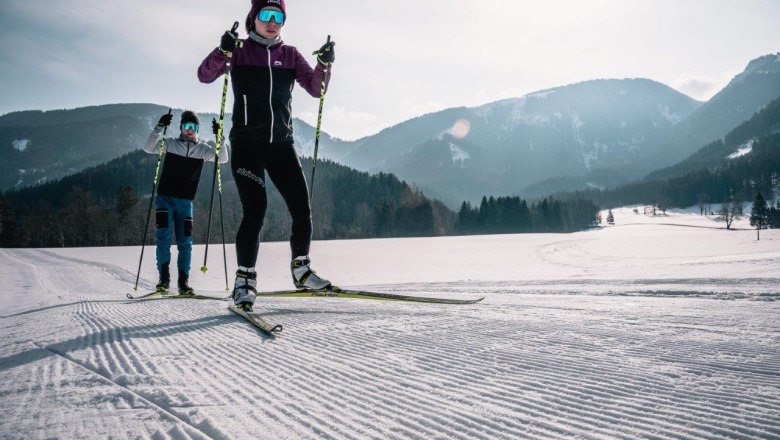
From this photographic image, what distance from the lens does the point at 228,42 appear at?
376cm

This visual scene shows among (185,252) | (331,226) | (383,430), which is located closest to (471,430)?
(383,430)

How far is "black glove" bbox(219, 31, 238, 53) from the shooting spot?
147 inches

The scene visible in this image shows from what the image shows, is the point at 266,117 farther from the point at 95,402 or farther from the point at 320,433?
the point at 320,433

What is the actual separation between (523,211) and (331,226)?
54.2 m

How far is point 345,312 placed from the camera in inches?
133

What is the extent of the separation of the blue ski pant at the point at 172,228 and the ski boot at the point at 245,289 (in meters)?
2.94

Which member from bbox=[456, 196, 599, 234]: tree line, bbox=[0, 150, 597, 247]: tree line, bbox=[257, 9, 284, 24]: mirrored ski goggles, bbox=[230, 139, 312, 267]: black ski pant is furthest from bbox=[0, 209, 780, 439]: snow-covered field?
bbox=[456, 196, 599, 234]: tree line

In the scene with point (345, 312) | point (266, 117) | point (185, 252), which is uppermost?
point (266, 117)

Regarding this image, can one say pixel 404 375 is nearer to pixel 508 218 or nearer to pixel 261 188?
pixel 261 188

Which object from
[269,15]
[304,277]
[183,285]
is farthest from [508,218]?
[269,15]

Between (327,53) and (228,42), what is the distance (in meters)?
0.99

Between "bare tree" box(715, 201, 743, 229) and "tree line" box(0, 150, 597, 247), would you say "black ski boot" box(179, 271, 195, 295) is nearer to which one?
"tree line" box(0, 150, 597, 247)

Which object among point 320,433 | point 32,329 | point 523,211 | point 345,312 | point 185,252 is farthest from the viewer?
point 523,211

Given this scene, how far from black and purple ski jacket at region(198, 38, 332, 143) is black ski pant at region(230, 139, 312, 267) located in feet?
0.39
